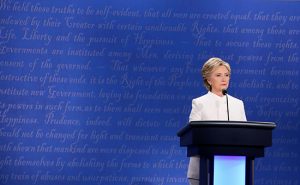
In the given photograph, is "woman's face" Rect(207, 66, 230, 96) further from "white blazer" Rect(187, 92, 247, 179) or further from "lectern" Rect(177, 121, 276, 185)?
"lectern" Rect(177, 121, 276, 185)

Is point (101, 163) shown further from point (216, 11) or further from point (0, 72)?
point (216, 11)

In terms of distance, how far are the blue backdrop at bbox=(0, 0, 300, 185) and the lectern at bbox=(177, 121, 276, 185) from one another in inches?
97.7

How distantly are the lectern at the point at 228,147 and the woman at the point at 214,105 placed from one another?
0.43m

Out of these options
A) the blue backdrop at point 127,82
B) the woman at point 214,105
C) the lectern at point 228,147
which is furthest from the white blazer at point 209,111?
the blue backdrop at point 127,82

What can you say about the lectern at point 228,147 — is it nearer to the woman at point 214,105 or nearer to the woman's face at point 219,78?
the woman at point 214,105

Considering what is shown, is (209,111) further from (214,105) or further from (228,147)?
(228,147)

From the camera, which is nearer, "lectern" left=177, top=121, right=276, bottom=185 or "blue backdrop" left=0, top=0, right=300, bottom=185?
"lectern" left=177, top=121, right=276, bottom=185

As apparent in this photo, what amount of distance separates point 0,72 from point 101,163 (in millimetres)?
1370

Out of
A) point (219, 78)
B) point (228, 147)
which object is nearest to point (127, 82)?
point (219, 78)

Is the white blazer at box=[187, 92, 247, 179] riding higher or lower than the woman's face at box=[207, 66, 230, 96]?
lower

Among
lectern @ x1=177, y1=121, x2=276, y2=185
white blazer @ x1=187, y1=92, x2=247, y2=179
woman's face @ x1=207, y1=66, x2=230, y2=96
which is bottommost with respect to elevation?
lectern @ x1=177, y1=121, x2=276, y2=185

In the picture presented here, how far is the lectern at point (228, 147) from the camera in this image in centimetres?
341

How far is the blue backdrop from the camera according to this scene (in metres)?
5.93

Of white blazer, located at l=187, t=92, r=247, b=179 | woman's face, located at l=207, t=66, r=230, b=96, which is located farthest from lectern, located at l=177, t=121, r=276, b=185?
woman's face, located at l=207, t=66, r=230, b=96
